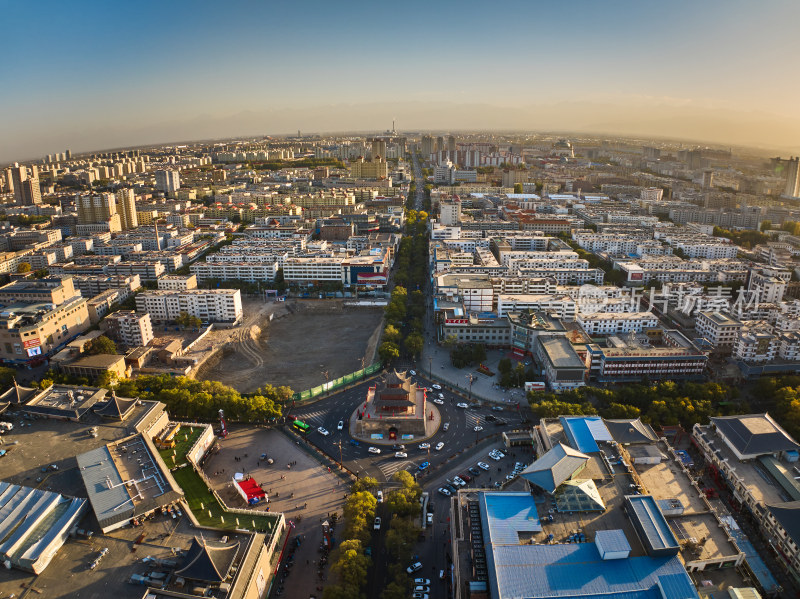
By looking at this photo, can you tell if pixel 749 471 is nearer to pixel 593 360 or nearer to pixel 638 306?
pixel 593 360

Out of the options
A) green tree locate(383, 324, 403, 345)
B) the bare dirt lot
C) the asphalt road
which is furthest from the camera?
green tree locate(383, 324, 403, 345)

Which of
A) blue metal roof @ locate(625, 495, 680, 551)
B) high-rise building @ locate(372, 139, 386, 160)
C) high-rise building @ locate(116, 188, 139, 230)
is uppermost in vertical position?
high-rise building @ locate(372, 139, 386, 160)

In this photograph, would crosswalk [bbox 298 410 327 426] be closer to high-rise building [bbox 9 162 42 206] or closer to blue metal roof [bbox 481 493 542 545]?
blue metal roof [bbox 481 493 542 545]

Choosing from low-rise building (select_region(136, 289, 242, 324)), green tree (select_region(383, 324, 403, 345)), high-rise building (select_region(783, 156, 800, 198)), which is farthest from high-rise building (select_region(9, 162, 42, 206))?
high-rise building (select_region(783, 156, 800, 198))

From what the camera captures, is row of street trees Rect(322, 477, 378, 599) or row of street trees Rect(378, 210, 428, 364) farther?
row of street trees Rect(378, 210, 428, 364)

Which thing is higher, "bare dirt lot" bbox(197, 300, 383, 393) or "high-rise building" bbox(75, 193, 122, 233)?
"high-rise building" bbox(75, 193, 122, 233)

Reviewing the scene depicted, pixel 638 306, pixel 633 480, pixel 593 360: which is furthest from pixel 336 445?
pixel 638 306

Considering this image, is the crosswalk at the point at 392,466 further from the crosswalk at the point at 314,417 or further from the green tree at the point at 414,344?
the green tree at the point at 414,344

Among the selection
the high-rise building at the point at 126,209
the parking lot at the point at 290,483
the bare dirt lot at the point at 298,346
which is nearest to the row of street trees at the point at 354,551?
the parking lot at the point at 290,483
